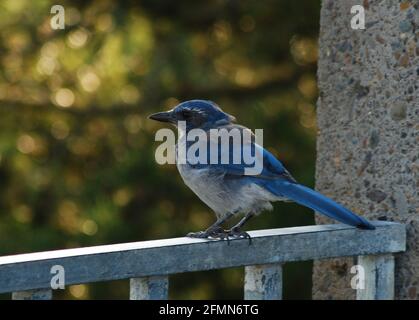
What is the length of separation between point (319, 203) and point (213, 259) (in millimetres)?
617

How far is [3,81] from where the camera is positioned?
24.2 feet

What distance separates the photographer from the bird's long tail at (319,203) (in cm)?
356

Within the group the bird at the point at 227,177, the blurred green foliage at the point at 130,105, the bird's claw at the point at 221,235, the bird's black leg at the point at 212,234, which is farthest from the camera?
the blurred green foliage at the point at 130,105

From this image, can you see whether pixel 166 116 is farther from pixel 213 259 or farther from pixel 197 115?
pixel 213 259

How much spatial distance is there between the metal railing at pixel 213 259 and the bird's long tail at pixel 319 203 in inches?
1.4

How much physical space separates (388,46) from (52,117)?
4207 mm

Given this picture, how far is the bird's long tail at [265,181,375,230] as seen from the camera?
356cm

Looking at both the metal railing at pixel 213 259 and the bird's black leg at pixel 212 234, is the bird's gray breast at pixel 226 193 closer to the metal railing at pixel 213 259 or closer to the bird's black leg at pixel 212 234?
the bird's black leg at pixel 212 234

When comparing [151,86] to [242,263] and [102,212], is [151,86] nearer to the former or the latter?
[102,212]

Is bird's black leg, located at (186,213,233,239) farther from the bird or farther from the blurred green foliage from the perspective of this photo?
the blurred green foliage

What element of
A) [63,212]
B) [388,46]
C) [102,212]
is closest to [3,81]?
[63,212]

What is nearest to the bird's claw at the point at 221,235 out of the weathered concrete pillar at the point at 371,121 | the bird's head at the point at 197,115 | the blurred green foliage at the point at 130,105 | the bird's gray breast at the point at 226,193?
the bird's gray breast at the point at 226,193

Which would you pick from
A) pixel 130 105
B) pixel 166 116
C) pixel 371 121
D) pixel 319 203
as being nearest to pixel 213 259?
pixel 319 203
